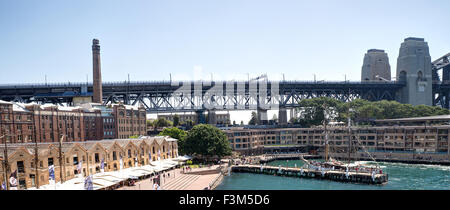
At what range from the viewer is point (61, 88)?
125062mm

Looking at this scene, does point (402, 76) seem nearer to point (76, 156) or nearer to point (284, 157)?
point (284, 157)

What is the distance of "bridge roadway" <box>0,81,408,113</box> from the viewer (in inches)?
4887

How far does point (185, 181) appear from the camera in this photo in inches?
2389

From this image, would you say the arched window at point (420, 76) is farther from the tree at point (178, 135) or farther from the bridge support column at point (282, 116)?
the tree at point (178, 135)

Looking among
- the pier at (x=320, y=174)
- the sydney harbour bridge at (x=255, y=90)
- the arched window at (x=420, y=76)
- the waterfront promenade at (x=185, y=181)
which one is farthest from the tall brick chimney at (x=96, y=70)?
the arched window at (x=420, y=76)

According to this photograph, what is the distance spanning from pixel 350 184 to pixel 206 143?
1345 inches

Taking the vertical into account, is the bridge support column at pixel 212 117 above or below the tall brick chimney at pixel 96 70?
below

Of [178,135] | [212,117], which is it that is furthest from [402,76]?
[178,135]

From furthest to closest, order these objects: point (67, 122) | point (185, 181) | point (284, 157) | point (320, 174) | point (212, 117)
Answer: point (212, 117) → point (284, 157) → point (67, 122) → point (320, 174) → point (185, 181)

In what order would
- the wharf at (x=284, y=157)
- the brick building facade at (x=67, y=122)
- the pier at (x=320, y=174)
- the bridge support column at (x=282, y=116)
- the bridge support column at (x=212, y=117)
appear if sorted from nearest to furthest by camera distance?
the pier at (x=320, y=174)
the brick building facade at (x=67, y=122)
the wharf at (x=284, y=157)
the bridge support column at (x=212, y=117)
the bridge support column at (x=282, y=116)

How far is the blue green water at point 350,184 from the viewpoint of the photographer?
5959 centimetres

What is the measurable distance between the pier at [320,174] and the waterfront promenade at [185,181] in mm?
9267

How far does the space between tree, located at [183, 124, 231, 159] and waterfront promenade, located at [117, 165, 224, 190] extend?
23.3 ft
